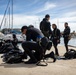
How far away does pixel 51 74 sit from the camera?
6.79 meters

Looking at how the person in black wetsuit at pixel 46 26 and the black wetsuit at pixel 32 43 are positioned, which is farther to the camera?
the person in black wetsuit at pixel 46 26

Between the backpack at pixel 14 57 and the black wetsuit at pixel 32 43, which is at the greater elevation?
the black wetsuit at pixel 32 43

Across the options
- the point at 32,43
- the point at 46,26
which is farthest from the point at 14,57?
the point at 46,26

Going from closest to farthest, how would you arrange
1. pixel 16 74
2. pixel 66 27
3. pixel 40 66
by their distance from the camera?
pixel 16 74, pixel 40 66, pixel 66 27

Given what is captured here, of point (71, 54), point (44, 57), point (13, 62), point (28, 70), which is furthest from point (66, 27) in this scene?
point (28, 70)

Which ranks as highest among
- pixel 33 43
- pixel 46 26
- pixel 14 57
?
pixel 46 26

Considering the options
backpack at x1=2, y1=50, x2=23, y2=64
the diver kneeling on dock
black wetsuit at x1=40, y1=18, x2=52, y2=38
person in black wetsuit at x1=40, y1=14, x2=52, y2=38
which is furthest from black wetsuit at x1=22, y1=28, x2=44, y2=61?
black wetsuit at x1=40, y1=18, x2=52, y2=38

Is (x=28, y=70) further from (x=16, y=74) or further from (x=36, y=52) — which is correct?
(x=36, y=52)

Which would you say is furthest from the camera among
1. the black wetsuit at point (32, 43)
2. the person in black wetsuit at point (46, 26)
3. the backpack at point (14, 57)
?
the person in black wetsuit at point (46, 26)

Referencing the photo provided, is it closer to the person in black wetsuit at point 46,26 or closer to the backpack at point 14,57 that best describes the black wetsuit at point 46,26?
the person in black wetsuit at point 46,26

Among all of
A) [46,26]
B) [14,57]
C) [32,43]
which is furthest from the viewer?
[46,26]

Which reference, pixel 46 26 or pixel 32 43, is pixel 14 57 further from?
pixel 46 26

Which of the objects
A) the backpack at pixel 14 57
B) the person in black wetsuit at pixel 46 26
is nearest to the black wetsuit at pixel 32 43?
the backpack at pixel 14 57

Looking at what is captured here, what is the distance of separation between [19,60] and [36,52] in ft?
2.43
